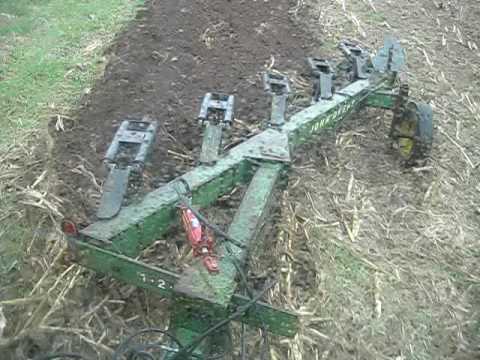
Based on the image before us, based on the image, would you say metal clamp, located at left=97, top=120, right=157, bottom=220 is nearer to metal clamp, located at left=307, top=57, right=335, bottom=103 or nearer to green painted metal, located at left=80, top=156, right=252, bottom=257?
green painted metal, located at left=80, top=156, right=252, bottom=257

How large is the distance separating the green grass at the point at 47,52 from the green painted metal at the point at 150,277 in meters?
2.29

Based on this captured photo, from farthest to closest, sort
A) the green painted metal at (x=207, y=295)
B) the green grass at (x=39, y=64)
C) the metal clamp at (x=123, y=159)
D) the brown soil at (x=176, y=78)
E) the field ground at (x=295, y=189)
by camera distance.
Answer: the brown soil at (x=176, y=78), the green grass at (x=39, y=64), the field ground at (x=295, y=189), the metal clamp at (x=123, y=159), the green painted metal at (x=207, y=295)

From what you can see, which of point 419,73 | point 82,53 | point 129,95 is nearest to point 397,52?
point 419,73

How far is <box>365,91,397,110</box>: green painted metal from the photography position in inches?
193

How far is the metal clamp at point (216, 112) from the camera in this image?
3943 mm

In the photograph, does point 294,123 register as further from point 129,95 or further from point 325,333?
point 129,95

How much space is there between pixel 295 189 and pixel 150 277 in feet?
6.17

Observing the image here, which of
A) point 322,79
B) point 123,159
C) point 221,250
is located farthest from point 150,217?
point 322,79

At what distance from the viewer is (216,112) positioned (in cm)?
404

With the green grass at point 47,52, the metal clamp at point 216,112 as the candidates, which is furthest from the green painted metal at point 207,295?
the green grass at point 47,52

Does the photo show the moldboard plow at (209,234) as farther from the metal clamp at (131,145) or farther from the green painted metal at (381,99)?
the green painted metal at (381,99)

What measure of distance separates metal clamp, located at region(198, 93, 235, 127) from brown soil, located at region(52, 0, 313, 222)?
2.06 ft

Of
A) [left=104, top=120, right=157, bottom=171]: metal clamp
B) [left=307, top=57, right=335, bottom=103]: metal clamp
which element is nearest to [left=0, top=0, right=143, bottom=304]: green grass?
A: [left=104, top=120, right=157, bottom=171]: metal clamp

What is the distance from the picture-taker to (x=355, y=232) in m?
4.22
